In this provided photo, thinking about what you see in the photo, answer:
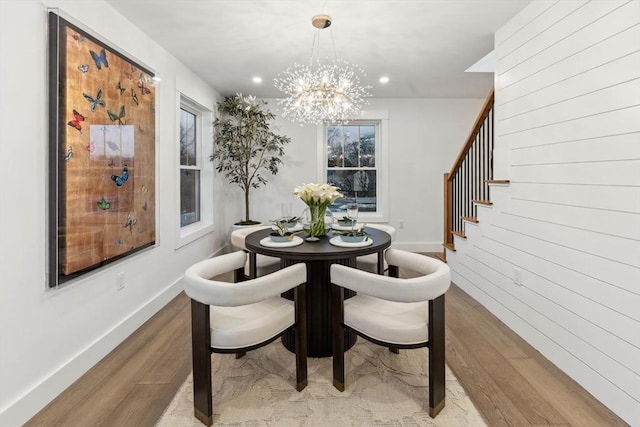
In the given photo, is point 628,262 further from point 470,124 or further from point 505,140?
point 470,124

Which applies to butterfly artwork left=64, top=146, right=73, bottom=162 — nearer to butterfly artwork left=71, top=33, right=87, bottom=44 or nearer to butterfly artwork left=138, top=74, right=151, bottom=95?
butterfly artwork left=71, top=33, right=87, bottom=44

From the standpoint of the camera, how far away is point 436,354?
170cm

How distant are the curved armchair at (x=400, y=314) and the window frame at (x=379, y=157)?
3663 mm

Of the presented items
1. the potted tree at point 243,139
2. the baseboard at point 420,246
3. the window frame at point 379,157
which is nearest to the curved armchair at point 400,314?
the potted tree at point 243,139

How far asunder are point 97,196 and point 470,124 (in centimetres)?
533

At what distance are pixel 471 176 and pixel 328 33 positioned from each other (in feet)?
7.33

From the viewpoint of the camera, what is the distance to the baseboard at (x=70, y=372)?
1.68 metres

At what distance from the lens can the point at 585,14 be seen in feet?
6.57

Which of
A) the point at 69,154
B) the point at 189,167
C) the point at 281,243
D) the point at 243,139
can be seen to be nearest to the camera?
the point at 69,154

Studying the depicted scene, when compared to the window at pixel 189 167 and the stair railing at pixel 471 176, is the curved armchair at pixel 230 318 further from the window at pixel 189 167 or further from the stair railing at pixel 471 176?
the window at pixel 189 167

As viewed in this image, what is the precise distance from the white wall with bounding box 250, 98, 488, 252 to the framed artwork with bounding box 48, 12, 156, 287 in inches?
110

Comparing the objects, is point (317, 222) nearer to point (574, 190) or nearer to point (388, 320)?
point (388, 320)

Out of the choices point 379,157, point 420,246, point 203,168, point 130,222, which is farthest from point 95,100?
point 420,246

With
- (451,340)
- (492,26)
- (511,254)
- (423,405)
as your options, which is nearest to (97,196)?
(423,405)
